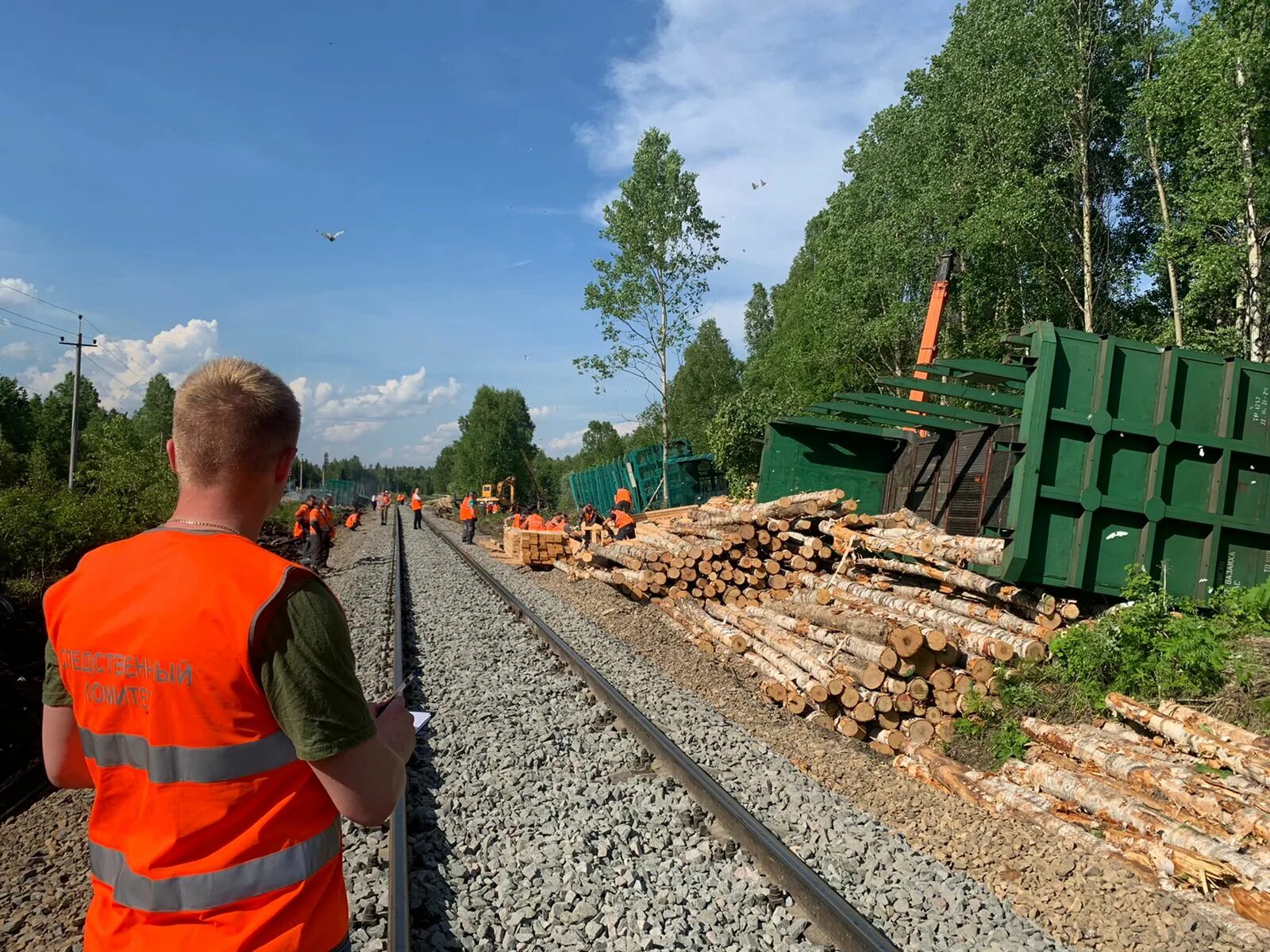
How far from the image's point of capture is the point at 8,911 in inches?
155

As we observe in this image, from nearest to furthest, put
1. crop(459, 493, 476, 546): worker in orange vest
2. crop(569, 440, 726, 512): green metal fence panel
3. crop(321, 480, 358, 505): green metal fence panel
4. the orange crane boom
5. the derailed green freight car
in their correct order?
the derailed green freight car < the orange crane boom < crop(569, 440, 726, 512): green metal fence panel < crop(459, 493, 476, 546): worker in orange vest < crop(321, 480, 358, 505): green metal fence panel

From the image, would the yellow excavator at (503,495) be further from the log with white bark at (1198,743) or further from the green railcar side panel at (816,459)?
the log with white bark at (1198,743)

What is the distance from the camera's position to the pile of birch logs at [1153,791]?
155 inches

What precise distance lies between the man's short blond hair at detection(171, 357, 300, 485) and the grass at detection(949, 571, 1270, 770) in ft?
19.7

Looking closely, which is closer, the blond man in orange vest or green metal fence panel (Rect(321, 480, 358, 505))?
the blond man in orange vest

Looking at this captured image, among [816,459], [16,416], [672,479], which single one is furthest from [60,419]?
[816,459]

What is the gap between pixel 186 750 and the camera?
142 cm

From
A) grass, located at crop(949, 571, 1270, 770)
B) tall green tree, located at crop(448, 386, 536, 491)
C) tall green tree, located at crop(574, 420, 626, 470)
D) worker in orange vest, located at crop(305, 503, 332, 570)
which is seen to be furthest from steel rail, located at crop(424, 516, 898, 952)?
tall green tree, located at crop(448, 386, 536, 491)

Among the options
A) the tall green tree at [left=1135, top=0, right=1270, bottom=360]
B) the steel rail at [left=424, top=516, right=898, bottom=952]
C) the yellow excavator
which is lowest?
the yellow excavator

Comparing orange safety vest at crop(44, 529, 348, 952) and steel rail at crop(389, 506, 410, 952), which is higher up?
orange safety vest at crop(44, 529, 348, 952)

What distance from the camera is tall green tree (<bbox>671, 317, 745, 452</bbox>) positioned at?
49750 mm

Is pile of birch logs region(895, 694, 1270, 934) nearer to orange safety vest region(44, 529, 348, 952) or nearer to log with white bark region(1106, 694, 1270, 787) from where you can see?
log with white bark region(1106, 694, 1270, 787)

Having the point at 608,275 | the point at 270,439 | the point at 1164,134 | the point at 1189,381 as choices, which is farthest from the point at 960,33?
the point at 270,439

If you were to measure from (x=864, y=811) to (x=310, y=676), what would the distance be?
443 cm
